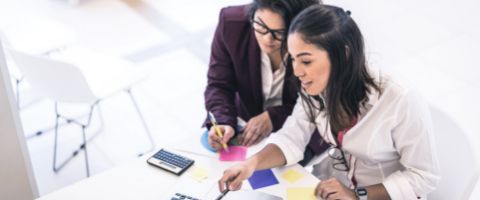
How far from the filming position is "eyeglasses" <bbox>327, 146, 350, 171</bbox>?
6.03 feet

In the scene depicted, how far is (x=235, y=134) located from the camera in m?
1.92

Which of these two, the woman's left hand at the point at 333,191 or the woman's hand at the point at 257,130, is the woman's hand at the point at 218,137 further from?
the woman's left hand at the point at 333,191

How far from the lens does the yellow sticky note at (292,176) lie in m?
1.67

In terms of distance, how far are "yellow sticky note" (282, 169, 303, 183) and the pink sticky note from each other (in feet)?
0.50

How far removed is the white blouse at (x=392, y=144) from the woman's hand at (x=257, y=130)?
0.09m

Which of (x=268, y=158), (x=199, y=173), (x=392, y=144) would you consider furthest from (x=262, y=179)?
(x=392, y=144)

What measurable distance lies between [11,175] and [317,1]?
1.26 metres

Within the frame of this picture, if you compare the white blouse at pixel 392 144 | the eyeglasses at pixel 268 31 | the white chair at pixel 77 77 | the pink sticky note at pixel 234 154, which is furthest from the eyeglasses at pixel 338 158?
the white chair at pixel 77 77

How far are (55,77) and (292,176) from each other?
1177 millimetres

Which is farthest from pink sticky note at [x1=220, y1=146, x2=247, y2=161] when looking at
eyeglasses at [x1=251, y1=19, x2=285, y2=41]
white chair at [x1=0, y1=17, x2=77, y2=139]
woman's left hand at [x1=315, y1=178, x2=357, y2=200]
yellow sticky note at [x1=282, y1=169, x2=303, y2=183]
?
white chair at [x1=0, y1=17, x2=77, y2=139]

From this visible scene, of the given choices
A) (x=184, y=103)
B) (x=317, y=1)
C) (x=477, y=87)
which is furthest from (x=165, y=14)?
(x=317, y=1)

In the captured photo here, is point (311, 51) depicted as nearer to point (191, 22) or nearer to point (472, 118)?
point (472, 118)

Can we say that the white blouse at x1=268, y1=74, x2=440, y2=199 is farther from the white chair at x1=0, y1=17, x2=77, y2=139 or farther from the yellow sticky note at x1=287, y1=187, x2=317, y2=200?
the white chair at x1=0, y1=17, x2=77, y2=139

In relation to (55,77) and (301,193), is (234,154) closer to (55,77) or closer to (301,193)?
(301,193)
